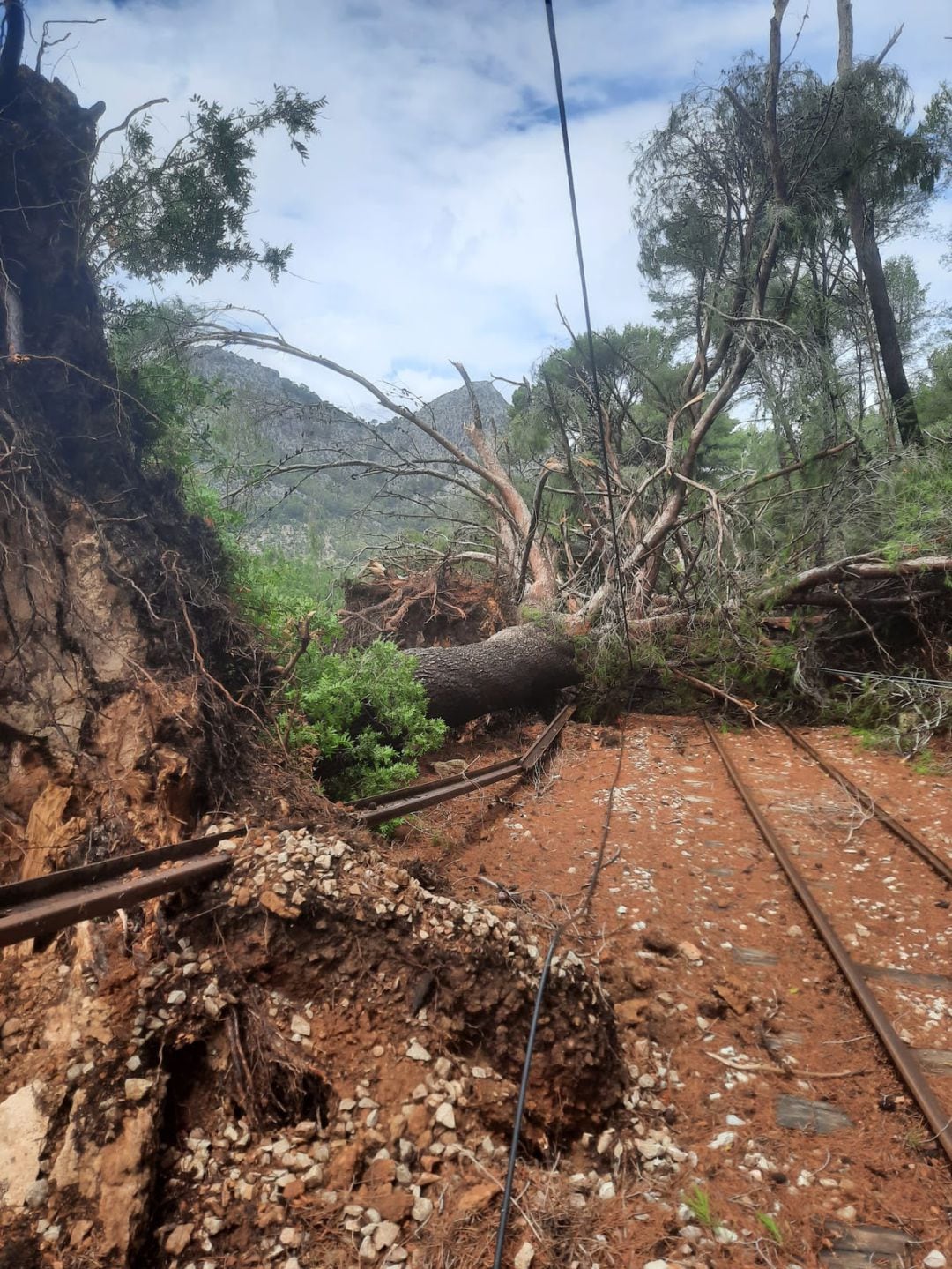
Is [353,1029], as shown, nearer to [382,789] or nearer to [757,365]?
[382,789]

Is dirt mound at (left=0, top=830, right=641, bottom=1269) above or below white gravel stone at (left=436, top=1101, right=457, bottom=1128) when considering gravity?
above

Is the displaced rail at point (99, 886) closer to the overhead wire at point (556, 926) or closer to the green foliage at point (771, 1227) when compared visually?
the overhead wire at point (556, 926)

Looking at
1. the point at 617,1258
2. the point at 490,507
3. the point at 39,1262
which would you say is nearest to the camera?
the point at 39,1262

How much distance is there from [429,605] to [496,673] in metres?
3.36

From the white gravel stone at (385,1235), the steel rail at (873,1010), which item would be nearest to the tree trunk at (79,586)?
the white gravel stone at (385,1235)

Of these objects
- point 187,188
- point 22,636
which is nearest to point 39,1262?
point 22,636

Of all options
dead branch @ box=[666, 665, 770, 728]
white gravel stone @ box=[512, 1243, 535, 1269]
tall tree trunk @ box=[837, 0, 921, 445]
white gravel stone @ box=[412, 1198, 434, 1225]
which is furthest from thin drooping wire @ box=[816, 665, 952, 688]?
white gravel stone @ box=[412, 1198, 434, 1225]

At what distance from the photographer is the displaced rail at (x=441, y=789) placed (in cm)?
404

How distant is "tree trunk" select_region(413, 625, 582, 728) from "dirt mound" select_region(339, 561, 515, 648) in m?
1.83

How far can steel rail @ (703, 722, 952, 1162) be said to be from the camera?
233 centimetres

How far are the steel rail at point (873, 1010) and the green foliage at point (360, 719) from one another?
2525 millimetres

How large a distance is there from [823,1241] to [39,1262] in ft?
6.79

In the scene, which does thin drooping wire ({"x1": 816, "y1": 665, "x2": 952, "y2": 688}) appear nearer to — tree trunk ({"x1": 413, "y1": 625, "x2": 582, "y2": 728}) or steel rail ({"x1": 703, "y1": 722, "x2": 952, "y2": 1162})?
tree trunk ({"x1": 413, "y1": 625, "x2": 582, "y2": 728})

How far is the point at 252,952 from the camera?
2.45 m
